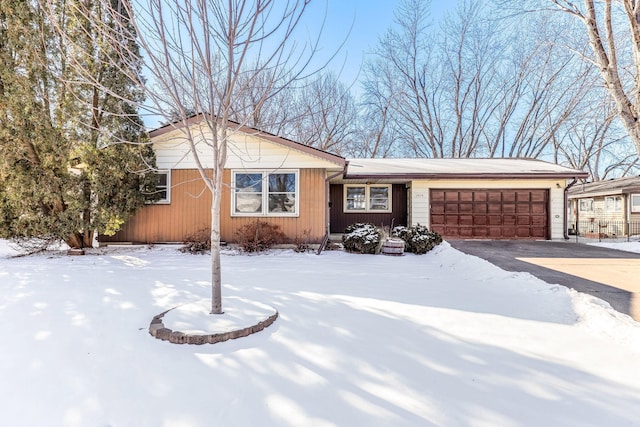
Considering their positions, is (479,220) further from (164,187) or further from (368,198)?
(164,187)

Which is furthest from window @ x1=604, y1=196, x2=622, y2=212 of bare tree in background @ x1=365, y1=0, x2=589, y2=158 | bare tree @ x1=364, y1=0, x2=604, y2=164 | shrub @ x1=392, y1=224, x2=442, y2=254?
shrub @ x1=392, y1=224, x2=442, y2=254

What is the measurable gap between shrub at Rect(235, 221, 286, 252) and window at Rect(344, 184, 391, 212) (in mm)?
4392

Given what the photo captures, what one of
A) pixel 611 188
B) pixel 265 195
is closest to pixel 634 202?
pixel 611 188

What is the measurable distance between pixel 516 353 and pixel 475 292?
71.6 inches

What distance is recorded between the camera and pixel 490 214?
1090 centimetres

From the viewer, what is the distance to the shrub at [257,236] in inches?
324

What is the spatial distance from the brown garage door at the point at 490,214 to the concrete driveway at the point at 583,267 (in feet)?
6.56

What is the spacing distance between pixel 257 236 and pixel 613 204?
19691 mm

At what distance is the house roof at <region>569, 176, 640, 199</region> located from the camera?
14.5 metres

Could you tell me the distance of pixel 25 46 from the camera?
7.15m

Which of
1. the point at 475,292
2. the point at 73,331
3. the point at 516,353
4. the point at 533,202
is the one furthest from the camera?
the point at 533,202

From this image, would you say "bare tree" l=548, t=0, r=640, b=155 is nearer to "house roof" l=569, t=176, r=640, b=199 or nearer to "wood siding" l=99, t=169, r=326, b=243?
"wood siding" l=99, t=169, r=326, b=243

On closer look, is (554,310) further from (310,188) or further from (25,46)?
(25,46)

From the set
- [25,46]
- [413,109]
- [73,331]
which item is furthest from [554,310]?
[413,109]
